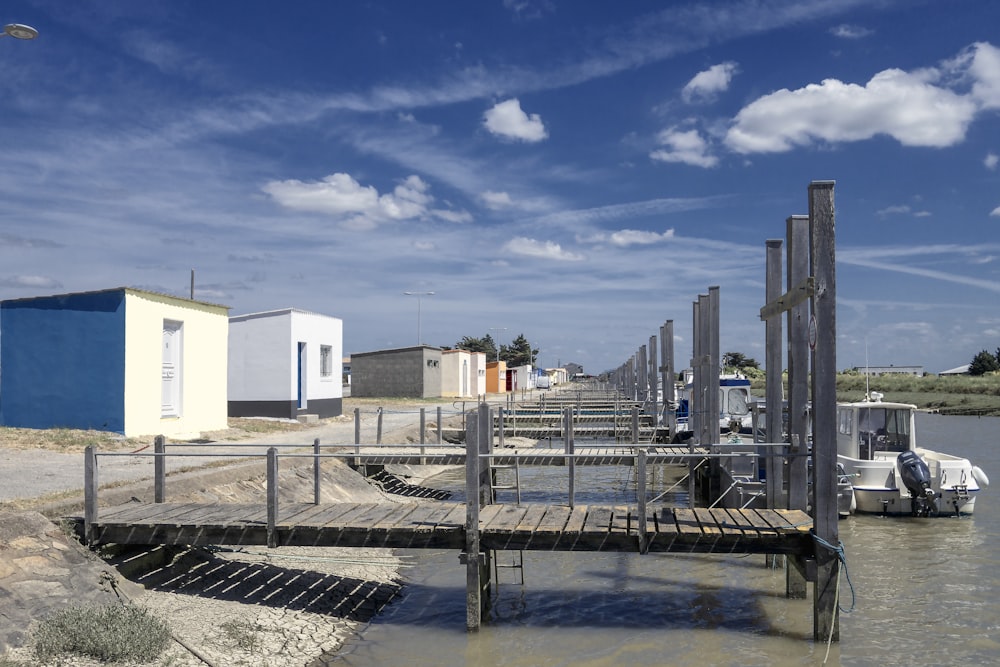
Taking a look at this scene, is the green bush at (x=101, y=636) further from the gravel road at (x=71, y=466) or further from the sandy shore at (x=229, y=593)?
the gravel road at (x=71, y=466)

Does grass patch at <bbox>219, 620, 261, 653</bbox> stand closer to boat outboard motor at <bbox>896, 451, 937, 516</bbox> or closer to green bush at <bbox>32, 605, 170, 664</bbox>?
green bush at <bbox>32, 605, 170, 664</bbox>

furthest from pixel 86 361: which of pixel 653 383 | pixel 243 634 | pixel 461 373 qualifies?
pixel 461 373

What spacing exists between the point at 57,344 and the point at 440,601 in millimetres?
13368

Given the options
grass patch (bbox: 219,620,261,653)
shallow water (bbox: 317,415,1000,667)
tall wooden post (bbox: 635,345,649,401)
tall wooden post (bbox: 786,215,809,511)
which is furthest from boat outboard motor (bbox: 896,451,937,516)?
tall wooden post (bbox: 635,345,649,401)

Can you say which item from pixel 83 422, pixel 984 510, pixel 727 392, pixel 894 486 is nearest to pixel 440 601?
pixel 894 486

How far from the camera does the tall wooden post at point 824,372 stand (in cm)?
888

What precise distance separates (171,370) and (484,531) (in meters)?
14.6

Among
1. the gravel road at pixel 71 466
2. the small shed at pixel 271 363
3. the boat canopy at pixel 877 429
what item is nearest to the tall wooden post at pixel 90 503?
the gravel road at pixel 71 466

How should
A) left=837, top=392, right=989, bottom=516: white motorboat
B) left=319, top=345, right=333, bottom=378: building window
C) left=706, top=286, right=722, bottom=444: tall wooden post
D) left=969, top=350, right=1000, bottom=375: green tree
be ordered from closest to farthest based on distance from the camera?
left=837, top=392, right=989, bottom=516: white motorboat → left=706, top=286, right=722, bottom=444: tall wooden post → left=319, top=345, right=333, bottom=378: building window → left=969, top=350, right=1000, bottom=375: green tree

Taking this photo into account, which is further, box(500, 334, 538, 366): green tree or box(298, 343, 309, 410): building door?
box(500, 334, 538, 366): green tree

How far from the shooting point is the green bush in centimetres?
741

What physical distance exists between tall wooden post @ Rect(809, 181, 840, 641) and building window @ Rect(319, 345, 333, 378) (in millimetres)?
24613

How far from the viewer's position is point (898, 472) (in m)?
18.0

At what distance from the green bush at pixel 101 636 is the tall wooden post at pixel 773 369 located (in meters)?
8.00
